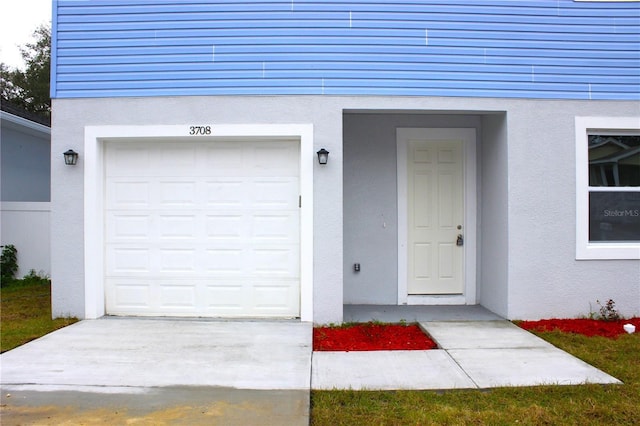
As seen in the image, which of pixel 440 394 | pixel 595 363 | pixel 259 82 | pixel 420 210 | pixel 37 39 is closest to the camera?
pixel 440 394

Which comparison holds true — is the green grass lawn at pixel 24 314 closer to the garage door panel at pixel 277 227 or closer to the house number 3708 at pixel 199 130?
the garage door panel at pixel 277 227

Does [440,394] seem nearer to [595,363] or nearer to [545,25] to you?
[595,363]

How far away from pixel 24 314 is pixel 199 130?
12.7 ft

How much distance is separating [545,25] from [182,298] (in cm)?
649

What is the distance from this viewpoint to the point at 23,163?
37.0ft

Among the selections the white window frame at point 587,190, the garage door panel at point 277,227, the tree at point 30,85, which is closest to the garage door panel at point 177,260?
the garage door panel at point 277,227

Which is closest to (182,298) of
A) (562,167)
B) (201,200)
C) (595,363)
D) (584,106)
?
(201,200)

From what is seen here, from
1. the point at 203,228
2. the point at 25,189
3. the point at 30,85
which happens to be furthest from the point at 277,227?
the point at 30,85

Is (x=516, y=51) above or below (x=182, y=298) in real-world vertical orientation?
above

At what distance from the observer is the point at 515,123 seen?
6121mm

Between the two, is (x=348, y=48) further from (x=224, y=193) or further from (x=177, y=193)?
(x=177, y=193)

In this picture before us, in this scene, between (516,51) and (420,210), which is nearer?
(516,51)

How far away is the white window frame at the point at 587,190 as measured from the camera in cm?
611

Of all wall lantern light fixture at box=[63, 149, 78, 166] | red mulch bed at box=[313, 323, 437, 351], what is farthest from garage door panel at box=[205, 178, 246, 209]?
red mulch bed at box=[313, 323, 437, 351]
